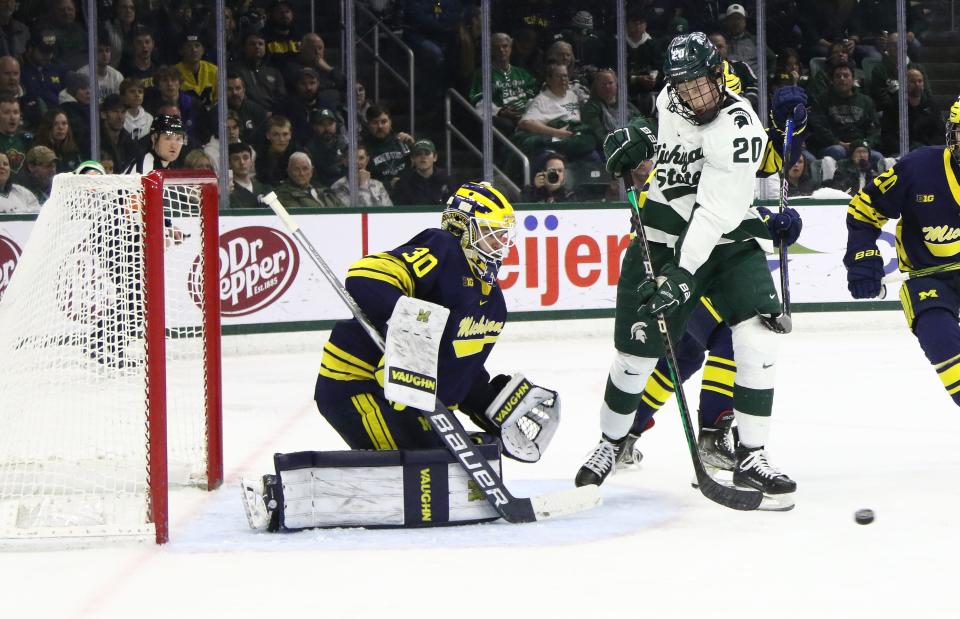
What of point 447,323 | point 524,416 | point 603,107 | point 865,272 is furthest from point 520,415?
point 603,107

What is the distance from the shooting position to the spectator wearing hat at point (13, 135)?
7.13m

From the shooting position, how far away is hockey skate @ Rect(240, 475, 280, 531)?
3129 mm

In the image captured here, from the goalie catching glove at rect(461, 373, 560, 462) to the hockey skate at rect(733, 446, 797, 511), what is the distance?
0.50 metres

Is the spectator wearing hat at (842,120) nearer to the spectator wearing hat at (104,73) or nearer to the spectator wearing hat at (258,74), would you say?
the spectator wearing hat at (258,74)

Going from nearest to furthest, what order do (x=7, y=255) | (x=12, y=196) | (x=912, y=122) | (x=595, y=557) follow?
(x=595, y=557), (x=7, y=255), (x=12, y=196), (x=912, y=122)

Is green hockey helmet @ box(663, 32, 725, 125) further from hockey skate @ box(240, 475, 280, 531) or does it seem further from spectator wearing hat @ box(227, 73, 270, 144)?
spectator wearing hat @ box(227, 73, 270, 144)

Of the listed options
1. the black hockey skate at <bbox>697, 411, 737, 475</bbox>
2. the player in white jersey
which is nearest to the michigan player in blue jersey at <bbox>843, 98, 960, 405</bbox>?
the player in white jersey

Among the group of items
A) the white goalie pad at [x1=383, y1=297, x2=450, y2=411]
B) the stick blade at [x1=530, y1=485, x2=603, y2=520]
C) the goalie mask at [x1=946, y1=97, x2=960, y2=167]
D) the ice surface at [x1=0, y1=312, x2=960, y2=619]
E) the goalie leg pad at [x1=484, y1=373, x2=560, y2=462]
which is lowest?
the ice surface at [x1=0, y1=312, x2=960, y2=619]

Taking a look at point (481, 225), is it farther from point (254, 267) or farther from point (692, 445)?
point (254, 267)

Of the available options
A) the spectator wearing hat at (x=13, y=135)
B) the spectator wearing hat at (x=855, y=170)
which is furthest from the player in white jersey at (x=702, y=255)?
the spectator wearing hat at (x=855, y=170)

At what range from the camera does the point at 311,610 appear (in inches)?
98.9

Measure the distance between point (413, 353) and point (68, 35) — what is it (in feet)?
16.4

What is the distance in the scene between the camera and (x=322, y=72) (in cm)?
776

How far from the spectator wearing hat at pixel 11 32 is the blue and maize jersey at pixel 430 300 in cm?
478
